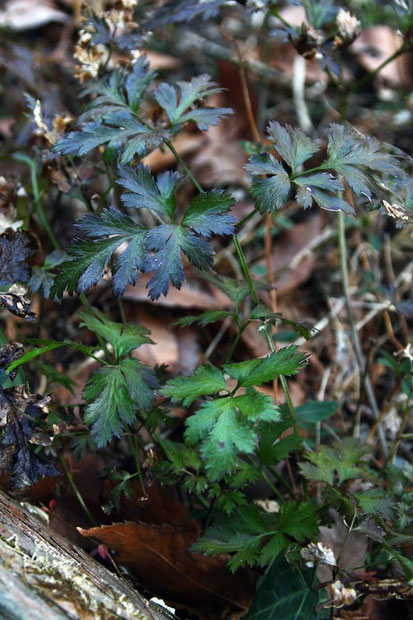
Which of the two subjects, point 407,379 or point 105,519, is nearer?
point 105,519

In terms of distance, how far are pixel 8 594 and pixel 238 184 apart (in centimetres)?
233

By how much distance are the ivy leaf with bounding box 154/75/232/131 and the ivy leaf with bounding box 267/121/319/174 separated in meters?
0.16

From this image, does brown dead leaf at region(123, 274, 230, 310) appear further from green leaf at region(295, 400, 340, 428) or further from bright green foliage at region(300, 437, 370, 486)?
bright green foliage at region(300, 437, 370, 486)

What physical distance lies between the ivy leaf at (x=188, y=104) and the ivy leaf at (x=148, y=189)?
21 cm

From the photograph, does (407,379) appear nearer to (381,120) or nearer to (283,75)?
(381,120)

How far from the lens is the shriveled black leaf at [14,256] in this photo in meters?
1.50

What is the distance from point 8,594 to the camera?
3.51 ft

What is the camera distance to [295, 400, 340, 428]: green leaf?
1.96m

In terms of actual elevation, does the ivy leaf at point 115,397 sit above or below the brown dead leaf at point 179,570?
above

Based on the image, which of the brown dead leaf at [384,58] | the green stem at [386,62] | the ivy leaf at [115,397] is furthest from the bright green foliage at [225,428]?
the brown dead leaf at [384,58]

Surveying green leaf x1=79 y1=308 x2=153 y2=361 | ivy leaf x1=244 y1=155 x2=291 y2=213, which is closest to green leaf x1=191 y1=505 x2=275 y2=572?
green leaf x1=79 y1=308 x2=153 y2=361

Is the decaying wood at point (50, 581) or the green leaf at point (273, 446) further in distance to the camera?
the green leaf at point (273, 446)

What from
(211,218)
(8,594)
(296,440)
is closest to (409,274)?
(296,440)

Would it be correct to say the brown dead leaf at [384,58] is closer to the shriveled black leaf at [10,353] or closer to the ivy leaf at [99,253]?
the ivy leaf at [99,253]
